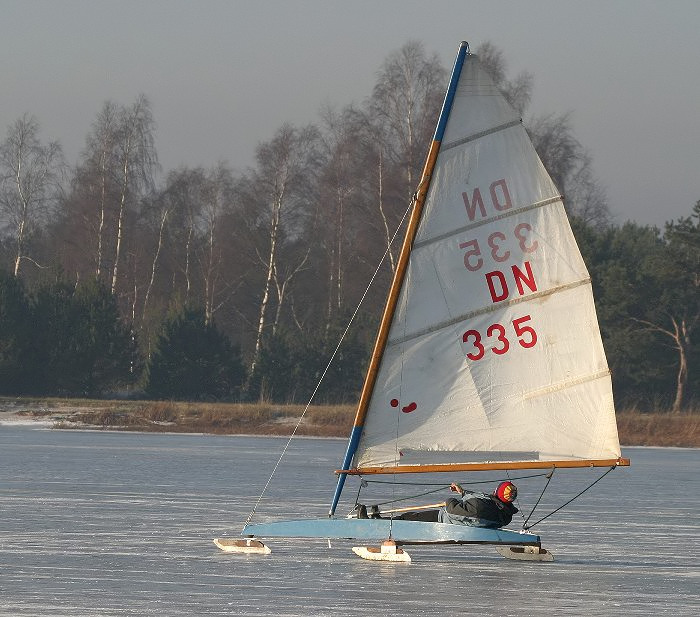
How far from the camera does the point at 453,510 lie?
17812 mm

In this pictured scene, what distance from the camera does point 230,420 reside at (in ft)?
182

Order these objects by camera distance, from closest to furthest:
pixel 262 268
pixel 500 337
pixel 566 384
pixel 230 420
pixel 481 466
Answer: pixel 481 466, pixel 566 384, pixel 500 337, pixel 230 420, pixel 262 268

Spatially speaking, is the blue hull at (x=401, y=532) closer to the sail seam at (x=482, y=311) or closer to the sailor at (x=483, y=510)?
the sailor at (x=483, y=510)

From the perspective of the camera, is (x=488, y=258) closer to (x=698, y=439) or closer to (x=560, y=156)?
(x=698, y=439)

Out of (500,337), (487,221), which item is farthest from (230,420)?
(487,221)

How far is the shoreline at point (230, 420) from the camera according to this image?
5441cm

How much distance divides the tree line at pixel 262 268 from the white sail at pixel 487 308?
121 ft

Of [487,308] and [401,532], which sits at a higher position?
[487,308]

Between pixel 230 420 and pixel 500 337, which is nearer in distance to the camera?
pixel 500 337

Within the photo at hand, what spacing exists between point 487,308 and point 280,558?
378 cm

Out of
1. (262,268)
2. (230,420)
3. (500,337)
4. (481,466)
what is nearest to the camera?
(481,466)

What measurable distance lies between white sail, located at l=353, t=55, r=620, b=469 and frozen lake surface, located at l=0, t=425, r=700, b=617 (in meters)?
1.47

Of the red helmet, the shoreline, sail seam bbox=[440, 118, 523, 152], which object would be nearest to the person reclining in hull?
the red helmet

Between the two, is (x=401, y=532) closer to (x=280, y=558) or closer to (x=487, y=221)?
(x=280, y=558)
